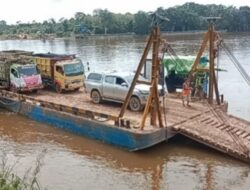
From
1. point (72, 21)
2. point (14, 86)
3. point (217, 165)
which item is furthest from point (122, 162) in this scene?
point (72, 21)

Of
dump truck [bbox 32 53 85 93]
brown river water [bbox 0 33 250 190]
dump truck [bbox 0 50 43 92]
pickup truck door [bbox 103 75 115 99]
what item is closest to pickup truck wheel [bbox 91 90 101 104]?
pickup truck door [bbox 103 75 115 99]

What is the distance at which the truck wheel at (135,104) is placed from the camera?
19.6m

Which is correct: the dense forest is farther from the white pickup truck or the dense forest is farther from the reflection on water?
the reflection on water

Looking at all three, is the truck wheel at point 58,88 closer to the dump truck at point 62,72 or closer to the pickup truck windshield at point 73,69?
the dump truck at point 62,72

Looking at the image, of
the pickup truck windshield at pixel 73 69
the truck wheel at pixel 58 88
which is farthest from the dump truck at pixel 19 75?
the pickup truck windshield at pixel 73 69

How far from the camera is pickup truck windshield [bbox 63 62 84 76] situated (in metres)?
24.2

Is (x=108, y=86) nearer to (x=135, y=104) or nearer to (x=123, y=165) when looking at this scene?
(x=135, y=104)

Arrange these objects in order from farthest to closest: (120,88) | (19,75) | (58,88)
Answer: (58,88) → (19,75) → (120,88)

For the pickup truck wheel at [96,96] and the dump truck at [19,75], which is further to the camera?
the dump truck at [19,75]

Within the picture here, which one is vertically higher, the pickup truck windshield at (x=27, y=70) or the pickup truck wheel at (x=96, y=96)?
the pickup truck windshield at (x=27, y=70)

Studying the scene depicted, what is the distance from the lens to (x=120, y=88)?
20031 mm

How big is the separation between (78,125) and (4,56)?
33.5ft

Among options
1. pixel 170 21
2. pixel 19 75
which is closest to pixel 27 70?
pixel 19 75

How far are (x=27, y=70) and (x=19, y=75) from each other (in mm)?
515
